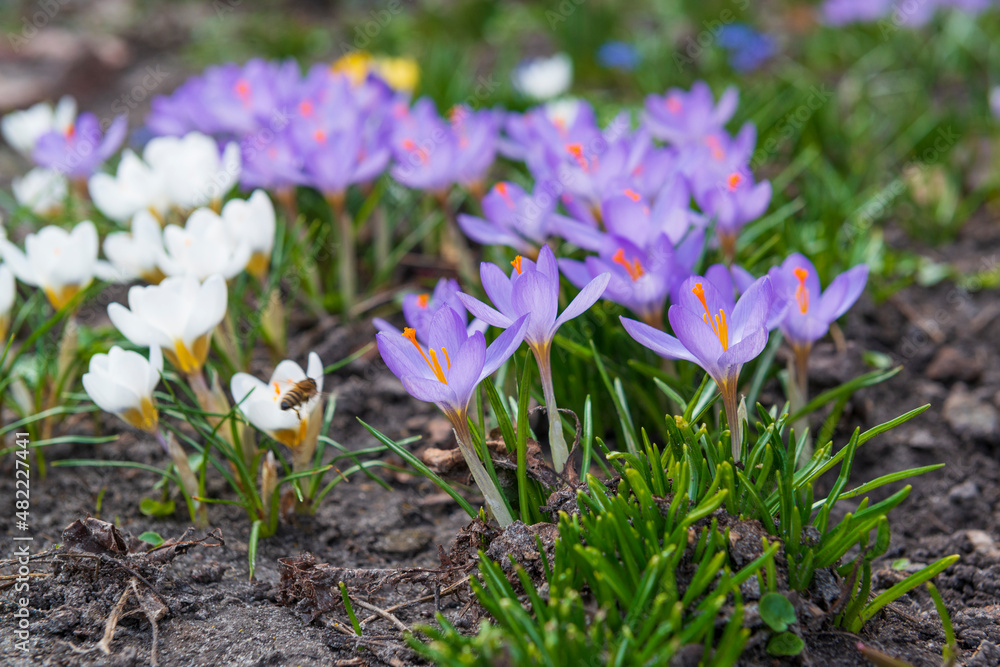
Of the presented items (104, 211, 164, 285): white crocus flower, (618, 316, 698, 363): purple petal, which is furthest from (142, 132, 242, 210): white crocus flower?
(618, 316, 698, 363): purple petal

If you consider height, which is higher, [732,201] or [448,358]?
[732,201]

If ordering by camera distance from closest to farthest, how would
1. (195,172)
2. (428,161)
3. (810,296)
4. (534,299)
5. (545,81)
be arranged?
(534,299)
(810,296)
(195,172)
(428,161)
(545,81)

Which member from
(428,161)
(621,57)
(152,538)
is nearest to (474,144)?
(428,161)

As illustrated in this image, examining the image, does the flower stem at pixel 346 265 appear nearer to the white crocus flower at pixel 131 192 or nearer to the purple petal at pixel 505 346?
the white crocus flower at pixel 131 192

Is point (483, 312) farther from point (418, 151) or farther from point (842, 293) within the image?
point (418, 151)

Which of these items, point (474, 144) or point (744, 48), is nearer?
point (474, 144)

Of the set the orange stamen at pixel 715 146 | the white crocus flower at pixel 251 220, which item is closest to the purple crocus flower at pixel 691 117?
the orange stamen at pixel 715 146

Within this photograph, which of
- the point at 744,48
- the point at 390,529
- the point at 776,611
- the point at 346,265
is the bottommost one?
the point at 390,529

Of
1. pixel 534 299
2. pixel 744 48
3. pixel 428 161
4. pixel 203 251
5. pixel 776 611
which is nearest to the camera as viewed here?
pixel 776 611
